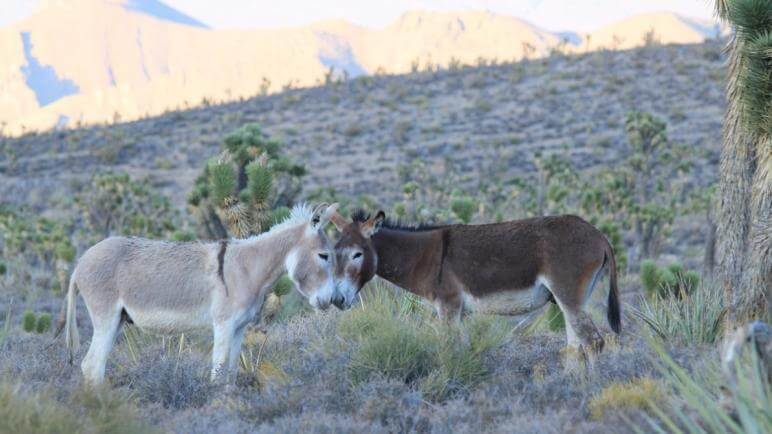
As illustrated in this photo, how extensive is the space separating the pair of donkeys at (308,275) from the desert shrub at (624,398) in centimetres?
171

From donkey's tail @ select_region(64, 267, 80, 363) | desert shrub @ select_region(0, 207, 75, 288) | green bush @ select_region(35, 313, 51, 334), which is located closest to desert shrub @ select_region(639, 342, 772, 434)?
donkey's tail @ select_region(64, 267, 80, 363)

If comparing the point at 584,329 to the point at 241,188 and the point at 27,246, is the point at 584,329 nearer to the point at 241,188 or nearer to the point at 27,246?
the point at 241,188

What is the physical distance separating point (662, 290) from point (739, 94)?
17.8 ft

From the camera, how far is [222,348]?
8.45m

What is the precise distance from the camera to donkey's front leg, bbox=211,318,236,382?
8.42m

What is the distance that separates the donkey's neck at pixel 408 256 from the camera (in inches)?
383

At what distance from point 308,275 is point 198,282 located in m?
1.01

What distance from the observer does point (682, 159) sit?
34469 mm

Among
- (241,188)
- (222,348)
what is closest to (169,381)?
(222,348)

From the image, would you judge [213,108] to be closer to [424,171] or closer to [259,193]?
[424,171]

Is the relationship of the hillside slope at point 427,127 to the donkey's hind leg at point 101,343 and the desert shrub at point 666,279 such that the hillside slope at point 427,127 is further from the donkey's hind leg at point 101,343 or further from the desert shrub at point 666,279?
the donkey's hind leg at point 101,343

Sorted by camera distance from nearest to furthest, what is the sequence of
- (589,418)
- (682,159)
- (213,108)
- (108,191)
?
1. (589,418)
2. (108,191)
3. (682,159)
4. (213,108)

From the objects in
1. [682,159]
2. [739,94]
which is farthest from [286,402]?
[682,159]

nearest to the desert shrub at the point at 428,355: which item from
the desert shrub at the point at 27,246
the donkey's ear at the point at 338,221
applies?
the donkey's ear at the point at 338,221
